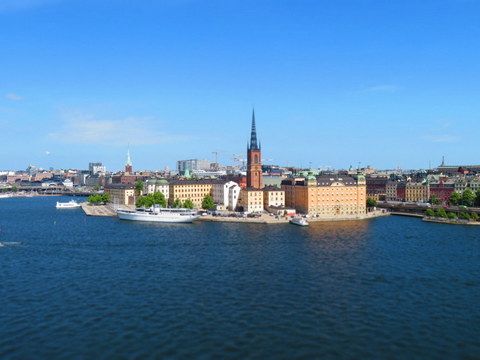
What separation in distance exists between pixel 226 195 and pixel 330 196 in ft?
68.0

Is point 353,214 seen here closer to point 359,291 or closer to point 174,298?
point 359,291

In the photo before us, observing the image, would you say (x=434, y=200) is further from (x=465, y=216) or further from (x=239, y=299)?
(x=239, y=299)

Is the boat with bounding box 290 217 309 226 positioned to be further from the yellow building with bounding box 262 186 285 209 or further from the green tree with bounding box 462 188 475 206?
the green tree with bounding box 462 188 475 206

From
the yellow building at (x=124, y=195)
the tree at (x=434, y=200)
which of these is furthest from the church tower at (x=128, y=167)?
the tree at (x=434, y=200)

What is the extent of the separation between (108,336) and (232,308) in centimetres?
685

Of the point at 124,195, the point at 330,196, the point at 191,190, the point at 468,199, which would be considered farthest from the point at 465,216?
the point at 124,195

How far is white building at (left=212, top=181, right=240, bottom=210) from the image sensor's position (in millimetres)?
86188

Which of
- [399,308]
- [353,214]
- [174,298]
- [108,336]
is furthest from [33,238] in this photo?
[353,214]

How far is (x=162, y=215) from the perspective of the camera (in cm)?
7094

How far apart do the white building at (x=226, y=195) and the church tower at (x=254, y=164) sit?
2.95m

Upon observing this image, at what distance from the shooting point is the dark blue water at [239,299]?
20953mm

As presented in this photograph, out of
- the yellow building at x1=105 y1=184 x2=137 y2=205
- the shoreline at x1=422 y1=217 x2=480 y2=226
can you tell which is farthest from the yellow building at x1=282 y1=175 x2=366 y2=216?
the yellow building at x1=105 y1=184 x2=137 y2=205

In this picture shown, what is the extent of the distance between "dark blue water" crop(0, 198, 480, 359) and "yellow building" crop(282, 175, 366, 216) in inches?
1045

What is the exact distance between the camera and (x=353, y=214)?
7731cm
